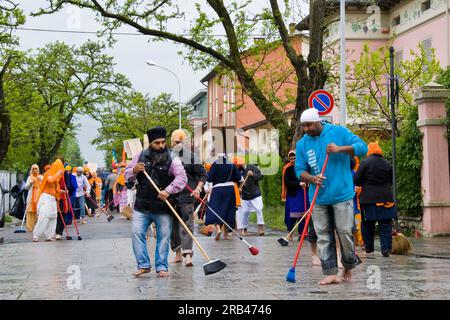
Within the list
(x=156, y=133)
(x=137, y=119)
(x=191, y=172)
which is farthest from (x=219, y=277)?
(x=137, y=119)

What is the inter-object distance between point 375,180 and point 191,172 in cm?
294

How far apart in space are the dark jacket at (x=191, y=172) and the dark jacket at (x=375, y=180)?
8.37 ft

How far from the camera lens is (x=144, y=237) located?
1071 centimetres

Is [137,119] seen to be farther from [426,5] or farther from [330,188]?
[330,188]

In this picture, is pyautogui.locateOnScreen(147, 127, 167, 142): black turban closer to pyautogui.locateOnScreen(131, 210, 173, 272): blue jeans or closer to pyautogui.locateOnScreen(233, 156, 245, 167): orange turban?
pyautogui.locateOnScreen(131, 210, 173, 272): blue jeans

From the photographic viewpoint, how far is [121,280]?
10.3 metres

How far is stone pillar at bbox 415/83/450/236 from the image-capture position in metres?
18.4

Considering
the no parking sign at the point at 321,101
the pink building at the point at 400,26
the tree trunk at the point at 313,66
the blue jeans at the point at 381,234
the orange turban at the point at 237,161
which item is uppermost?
the pink building at the point at 400,26

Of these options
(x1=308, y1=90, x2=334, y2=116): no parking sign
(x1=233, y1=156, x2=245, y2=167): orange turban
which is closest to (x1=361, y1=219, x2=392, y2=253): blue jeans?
(x1=308, y1=90, x2=334, y2=116): no parking sign

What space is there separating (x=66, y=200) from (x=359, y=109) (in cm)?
1291

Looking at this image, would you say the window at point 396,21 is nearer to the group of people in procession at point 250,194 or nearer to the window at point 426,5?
the window at point 426,5

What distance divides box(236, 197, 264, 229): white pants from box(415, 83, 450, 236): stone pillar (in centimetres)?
396

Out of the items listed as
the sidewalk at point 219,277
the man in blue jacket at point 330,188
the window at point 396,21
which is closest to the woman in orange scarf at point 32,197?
the sidewalk at point 219,277

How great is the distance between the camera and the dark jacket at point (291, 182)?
57.4 ft
